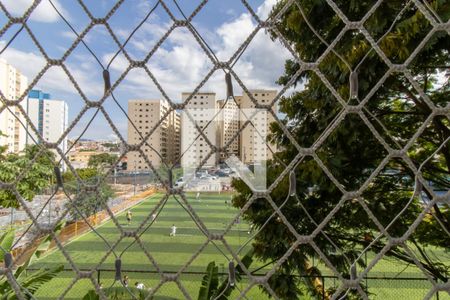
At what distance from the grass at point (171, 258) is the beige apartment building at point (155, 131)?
1834mm

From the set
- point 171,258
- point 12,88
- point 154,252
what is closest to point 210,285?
point 12,88

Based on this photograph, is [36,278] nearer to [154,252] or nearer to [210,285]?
[210,285]

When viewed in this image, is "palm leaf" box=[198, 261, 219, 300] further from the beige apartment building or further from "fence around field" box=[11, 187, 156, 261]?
the beige apartment building

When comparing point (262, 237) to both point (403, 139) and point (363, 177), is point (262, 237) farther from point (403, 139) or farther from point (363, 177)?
point (403, 139)

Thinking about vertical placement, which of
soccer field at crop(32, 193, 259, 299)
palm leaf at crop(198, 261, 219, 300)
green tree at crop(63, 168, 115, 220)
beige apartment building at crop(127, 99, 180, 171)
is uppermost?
beige apartment building at crop(127, 99, 180, 171)

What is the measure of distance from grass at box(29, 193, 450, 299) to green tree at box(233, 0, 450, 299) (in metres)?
1.07

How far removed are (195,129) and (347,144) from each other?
90cm

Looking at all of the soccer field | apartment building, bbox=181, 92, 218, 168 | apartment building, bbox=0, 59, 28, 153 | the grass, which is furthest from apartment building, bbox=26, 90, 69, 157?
the soccer field

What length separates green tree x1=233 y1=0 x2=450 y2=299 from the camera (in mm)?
1103

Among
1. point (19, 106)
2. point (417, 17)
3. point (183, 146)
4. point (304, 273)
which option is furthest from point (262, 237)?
point (19, 106)

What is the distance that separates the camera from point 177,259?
243 inches

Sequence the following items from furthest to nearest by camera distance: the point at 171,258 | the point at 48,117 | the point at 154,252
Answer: the point at 154,252 < the point at 171,258 < the point at 48,117


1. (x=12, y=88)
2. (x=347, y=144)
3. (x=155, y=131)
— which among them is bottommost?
(x=155, y=131)

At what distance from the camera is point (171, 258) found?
246 inches
